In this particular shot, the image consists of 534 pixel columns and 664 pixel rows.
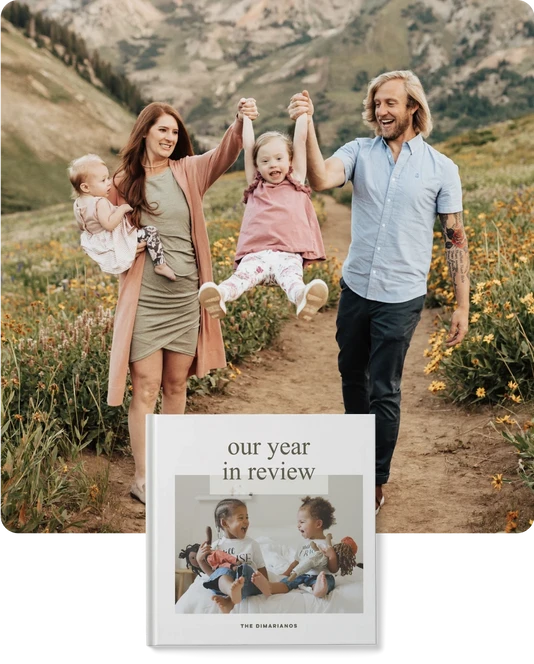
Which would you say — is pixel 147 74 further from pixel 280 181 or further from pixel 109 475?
pixel 109 475

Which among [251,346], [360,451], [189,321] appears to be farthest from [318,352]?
[360,451]

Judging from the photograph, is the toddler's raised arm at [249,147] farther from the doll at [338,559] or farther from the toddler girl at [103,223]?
the doll at [338,559]

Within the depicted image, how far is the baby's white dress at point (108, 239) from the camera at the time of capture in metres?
2.96

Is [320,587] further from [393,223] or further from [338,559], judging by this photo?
[393,223]

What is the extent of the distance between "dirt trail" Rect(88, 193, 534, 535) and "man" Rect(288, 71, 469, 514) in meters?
0.49

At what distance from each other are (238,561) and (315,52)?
235 cm

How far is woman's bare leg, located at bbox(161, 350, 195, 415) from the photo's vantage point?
10.2 feet

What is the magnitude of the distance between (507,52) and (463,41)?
0.65 feet

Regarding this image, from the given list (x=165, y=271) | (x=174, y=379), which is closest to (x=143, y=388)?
(x=174, y=379)

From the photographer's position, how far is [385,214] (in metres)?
3.00

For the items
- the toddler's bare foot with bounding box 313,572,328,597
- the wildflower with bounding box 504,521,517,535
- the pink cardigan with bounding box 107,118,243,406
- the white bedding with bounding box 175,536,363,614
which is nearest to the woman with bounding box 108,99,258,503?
the pink cardigan with bounding box 107,118,243,406

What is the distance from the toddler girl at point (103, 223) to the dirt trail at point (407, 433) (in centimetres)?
89

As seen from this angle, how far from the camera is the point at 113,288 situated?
4.02 metres

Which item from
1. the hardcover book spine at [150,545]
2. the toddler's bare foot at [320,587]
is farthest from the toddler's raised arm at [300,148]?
the toddler's bare foot at [320,587]
